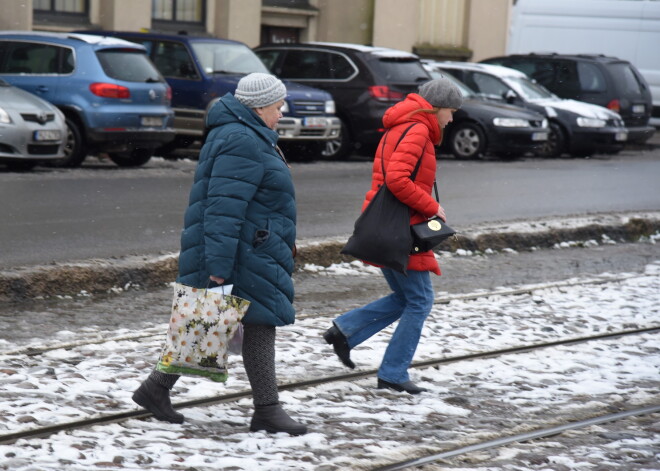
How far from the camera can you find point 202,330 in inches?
194

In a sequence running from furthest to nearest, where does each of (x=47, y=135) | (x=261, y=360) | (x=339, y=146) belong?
1. (x=339, y=146)
2. (x=47, y=135)
3. (x=261, y=360)

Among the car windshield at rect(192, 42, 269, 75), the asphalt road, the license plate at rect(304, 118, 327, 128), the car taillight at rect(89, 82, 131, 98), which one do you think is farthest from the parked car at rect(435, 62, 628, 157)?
the car taillight at rect(89, 82, 131, 98)

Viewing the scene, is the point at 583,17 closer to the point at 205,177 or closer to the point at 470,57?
the point at 470,57

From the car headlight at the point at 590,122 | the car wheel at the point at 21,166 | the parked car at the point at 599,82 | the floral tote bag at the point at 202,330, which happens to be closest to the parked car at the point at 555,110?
the car headlight at the point at 590,122

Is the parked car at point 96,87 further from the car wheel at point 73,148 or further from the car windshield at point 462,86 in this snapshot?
the car windshield at point 462,86

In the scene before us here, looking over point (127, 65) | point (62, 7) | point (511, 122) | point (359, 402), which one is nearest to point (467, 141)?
point (511, 122)

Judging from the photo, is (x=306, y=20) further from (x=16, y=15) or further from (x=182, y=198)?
(x=182, y=198)

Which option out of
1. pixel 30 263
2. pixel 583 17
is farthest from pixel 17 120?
pixel 583 17

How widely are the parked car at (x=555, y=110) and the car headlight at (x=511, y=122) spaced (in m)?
1.28

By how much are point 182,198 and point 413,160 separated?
7249 mm

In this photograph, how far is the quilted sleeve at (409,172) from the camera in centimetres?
571

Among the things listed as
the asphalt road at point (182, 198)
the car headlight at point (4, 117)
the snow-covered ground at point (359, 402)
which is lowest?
the snow-covered ground at point (359, 402)

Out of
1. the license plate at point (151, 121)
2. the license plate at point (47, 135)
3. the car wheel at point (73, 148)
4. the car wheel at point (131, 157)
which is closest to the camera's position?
the license plate at point (47, 135)

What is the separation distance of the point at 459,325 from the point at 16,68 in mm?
9974
